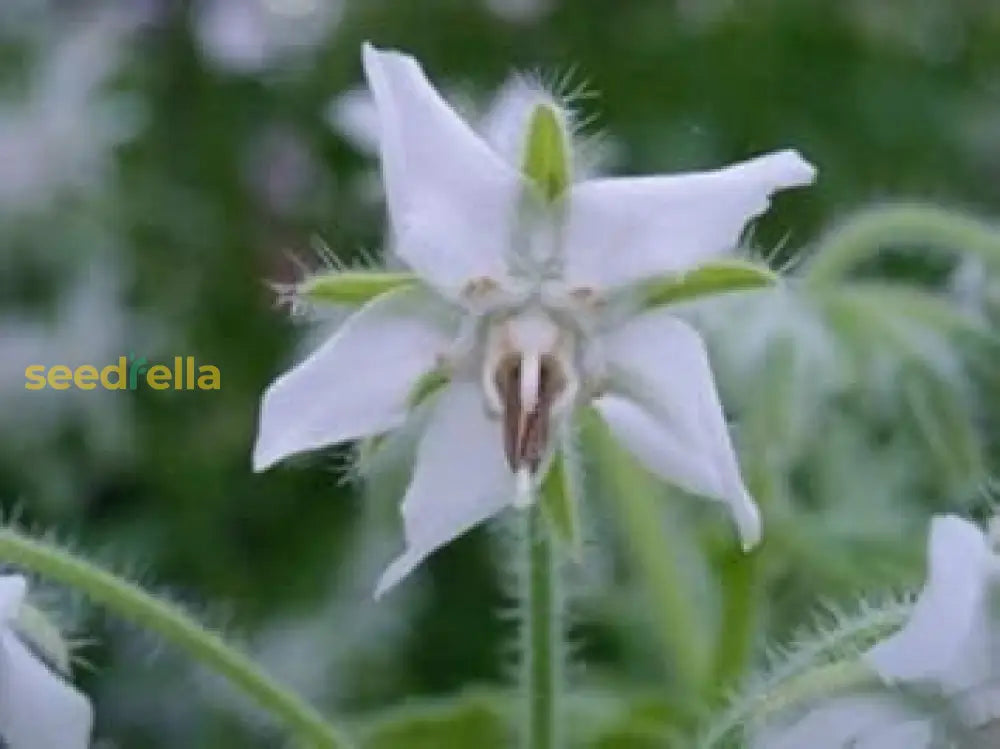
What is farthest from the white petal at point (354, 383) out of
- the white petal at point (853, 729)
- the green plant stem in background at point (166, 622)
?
the white petal at point (853, 729)

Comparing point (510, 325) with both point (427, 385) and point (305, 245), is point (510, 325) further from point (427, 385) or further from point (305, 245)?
point (305, 245)

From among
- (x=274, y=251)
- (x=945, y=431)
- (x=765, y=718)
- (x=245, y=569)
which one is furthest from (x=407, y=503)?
(x=274, y=251)

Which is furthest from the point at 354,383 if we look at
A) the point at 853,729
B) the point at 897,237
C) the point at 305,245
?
the point at 305,245

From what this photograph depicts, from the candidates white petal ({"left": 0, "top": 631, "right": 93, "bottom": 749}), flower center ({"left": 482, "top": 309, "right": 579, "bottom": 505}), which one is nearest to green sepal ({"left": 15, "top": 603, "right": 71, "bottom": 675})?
white petal ({"left": 0, "top": 631, "right": 93, "bottom": 749})

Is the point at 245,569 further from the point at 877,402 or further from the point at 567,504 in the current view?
the point at 567,504

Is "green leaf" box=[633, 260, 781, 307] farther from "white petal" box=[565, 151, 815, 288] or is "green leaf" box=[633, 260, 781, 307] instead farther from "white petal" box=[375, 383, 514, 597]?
"white petal" box=[375, 383, 514, 597]

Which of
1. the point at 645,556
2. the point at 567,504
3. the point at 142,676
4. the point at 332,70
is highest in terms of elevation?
the point at 332,70
